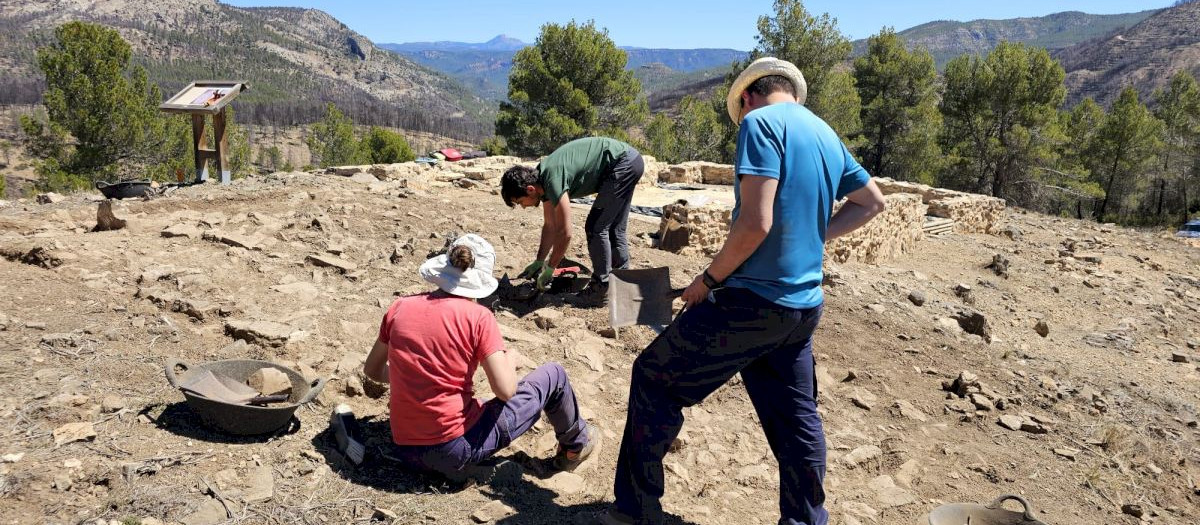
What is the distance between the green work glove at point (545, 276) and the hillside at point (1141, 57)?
87.9 meters

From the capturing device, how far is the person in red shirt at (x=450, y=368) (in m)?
2.47

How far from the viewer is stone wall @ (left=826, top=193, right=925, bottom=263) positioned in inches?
332

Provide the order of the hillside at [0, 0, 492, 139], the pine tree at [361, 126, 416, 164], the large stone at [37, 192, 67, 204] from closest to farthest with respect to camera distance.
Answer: the large stone at [37, 192, 67, 204], the pine tree at [361, 126, 416, 164], the hillside at [0, 0, 492, 139]

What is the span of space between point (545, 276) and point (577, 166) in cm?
75

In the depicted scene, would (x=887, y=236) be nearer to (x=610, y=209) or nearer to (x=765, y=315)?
(x=610, y=209)

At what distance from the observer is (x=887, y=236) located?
9438 mm

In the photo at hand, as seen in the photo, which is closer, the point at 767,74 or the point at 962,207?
the point at 767,74

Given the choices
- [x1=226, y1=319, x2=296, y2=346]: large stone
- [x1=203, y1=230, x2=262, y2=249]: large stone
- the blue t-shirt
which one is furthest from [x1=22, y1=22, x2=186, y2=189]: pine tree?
the blue t-shirt

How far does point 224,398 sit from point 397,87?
193 metres

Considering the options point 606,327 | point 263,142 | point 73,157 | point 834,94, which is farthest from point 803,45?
point 263,142

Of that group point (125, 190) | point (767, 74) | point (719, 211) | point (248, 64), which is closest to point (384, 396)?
point (767, 74)

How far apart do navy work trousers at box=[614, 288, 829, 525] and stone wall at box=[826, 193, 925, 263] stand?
19.7 ft

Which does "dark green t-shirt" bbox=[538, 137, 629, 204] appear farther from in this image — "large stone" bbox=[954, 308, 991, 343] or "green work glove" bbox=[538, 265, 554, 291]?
"large stone" bbox=[954, 308, 991, 343]

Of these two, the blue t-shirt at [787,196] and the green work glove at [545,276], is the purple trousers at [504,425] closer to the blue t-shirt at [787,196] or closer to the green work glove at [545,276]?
the blue t-shirt at [787,196]
